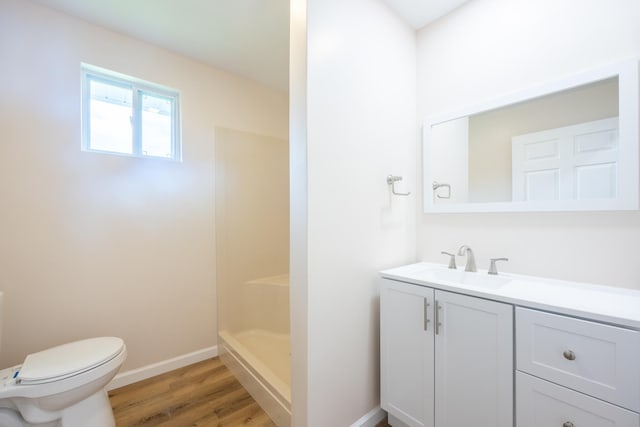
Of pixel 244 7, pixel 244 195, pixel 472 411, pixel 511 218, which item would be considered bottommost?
pixel 472 411

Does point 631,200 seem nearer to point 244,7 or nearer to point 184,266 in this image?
point 244,7

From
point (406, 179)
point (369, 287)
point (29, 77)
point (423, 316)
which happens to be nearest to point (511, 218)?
point (406, 179)

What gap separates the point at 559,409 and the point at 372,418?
92 cm

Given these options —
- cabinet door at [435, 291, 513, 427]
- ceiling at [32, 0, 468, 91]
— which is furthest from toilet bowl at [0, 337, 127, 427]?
ceiling at [32, 0, 468, 91]

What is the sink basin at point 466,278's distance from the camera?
4.49ft

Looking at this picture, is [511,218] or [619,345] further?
Answer: [511,218]

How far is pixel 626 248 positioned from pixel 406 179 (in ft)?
3.44

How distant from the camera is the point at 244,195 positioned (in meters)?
2.51

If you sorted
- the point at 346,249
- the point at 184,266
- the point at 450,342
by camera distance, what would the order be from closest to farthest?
the point at 450,342 < the point at 346,249 < the point at 184,266

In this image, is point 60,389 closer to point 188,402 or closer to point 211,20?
point 188,402

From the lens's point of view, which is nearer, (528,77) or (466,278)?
(528,77)

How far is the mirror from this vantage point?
1.11 metres

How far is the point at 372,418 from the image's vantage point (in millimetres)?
1481

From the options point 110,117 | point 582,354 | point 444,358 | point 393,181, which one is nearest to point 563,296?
point 582,354
